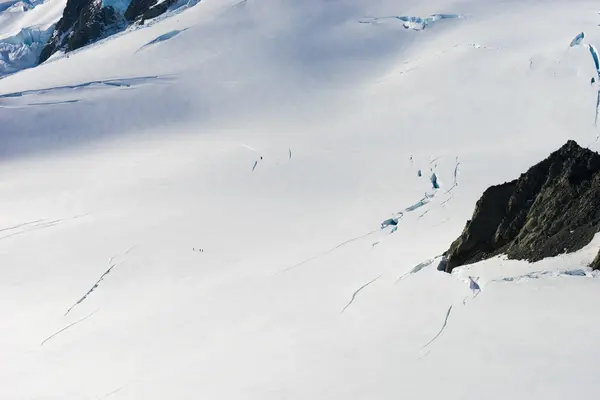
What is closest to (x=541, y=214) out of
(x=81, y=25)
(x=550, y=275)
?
(x=550, y=275)

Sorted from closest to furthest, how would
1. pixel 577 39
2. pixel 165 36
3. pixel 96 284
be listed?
pixel 96 284
pixel 577 39
pixel 165 36

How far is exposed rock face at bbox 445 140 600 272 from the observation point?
899cm

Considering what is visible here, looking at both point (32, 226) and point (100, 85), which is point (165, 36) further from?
point (32, 226)

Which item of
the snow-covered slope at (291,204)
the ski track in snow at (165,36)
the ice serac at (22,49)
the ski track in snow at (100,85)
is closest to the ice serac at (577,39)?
the snow-covered slope at (291,204)

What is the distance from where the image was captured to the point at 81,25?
37.6m

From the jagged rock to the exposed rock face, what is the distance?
31951 millimetres

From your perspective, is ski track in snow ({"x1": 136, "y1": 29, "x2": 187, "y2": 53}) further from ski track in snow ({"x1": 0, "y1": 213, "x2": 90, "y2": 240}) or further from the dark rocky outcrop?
ski track in snow ({"x1": 0, "y1": 213, "x2": 90, "y2": 240})

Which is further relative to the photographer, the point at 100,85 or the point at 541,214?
the point at 100,85

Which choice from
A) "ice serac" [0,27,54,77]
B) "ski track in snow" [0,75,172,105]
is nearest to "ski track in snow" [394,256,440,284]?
"ski track in snow" [0,75,172,105]

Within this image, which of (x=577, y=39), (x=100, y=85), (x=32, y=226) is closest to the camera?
(x=32, y=226)

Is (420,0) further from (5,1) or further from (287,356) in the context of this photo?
(5,1)

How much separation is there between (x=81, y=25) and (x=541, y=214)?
114 ft

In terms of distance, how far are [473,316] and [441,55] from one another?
16407mm

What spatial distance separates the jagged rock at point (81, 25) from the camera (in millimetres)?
36750
